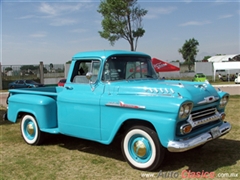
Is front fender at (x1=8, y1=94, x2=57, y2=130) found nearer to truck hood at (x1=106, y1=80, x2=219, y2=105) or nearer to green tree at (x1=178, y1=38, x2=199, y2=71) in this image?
truck hood at (x1=106, y1=80, x2=219, y2=105)

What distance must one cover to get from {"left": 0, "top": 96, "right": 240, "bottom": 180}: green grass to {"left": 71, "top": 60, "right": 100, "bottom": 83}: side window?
4.68 feet

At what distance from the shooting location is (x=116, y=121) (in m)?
4.36

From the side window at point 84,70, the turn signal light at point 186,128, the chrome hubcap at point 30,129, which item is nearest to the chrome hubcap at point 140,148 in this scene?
the turn signal light at point 186,128

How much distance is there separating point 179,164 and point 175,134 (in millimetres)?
875

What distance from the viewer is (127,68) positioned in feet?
16.8

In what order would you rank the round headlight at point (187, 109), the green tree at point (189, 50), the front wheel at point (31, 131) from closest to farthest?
the round headlight at point (187, 109), the front wheel at point (31, 131), the green tree at point (189, 50)

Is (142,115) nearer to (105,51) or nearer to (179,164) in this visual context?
(179,164)

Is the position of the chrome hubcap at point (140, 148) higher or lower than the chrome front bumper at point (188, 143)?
lower

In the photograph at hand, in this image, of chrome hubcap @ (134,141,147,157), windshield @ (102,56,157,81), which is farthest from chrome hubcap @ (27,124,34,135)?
chrome hubcap @ (134,141,147,157)

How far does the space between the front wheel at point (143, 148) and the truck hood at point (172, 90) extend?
577 mm

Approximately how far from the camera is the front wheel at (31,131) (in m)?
5.79

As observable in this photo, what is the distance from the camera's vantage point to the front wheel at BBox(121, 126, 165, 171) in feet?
13.2

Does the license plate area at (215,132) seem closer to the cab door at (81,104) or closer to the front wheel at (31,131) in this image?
the cab door at (81,104)

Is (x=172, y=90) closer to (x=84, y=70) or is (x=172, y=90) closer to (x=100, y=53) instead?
(x=100, y=53)
